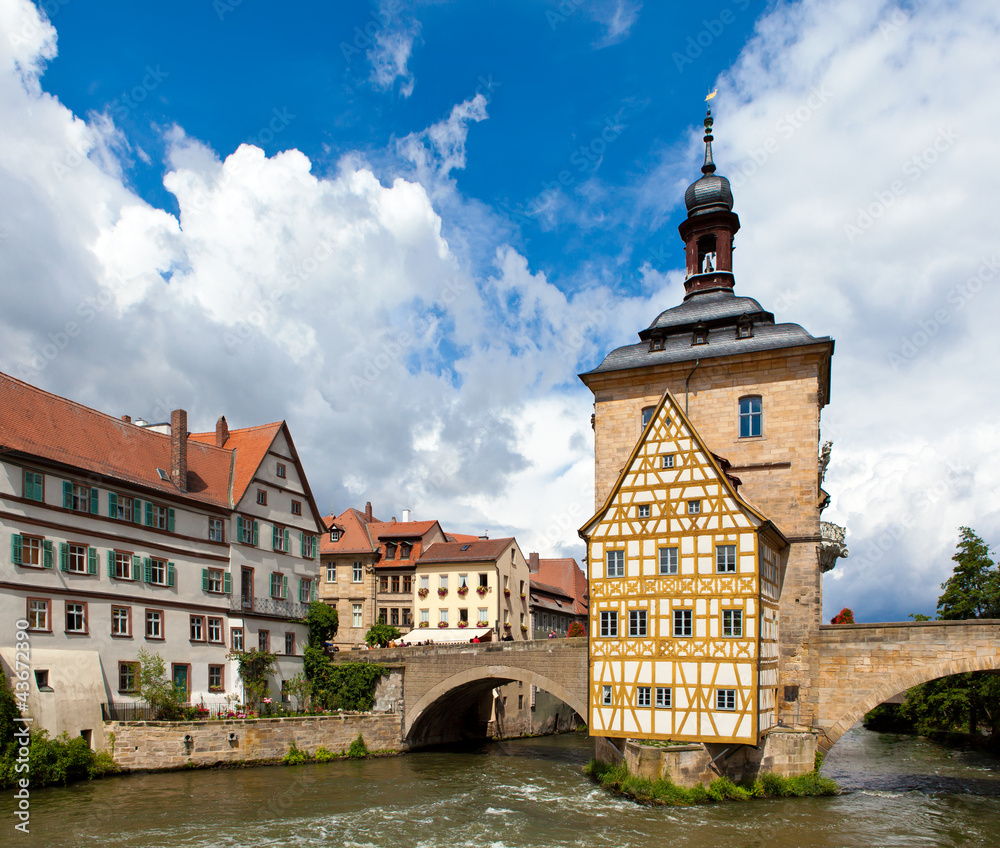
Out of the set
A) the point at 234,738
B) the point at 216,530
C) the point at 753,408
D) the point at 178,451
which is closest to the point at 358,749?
the point at 234,738

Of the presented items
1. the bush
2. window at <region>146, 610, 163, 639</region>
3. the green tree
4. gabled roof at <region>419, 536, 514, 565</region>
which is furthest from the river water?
gabled roof at <region>419, 536, 514, 565</region>

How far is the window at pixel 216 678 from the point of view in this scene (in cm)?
3150

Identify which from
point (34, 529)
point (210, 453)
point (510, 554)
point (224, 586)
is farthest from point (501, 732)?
point (34, 529)

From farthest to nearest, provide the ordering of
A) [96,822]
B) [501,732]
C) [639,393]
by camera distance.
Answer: [501,732]
[639,393]
[96,822]

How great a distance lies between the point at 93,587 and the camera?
1085 inches

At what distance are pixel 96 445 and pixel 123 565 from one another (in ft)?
14.4

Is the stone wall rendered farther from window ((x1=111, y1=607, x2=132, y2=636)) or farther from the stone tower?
the stone tower

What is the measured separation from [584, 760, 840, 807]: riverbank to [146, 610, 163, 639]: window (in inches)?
638

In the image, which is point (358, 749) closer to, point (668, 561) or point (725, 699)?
point (668, 561)

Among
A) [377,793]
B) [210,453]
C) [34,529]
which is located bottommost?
[377,793]

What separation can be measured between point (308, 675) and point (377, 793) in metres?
12.0

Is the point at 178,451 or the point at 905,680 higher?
the point at 178,451

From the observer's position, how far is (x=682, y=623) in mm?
24703

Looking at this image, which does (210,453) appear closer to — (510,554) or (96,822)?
(96,822)
